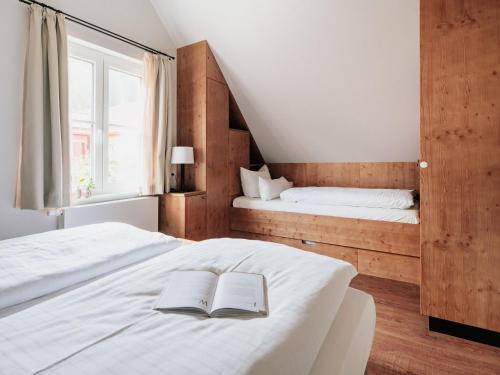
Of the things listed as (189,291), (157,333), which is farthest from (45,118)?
(157,333)

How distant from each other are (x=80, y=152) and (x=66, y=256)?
152cm

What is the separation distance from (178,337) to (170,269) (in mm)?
460

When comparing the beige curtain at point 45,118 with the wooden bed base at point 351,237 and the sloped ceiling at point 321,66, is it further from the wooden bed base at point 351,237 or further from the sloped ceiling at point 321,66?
the wooden bed base at point 351,237

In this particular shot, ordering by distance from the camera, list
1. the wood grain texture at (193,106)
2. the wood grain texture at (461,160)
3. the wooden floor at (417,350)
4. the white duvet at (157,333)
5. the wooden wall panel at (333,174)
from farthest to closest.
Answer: the wooden wall panel at (333,174) < the wood grain texture at (193,106) < the wood grain texture at (461,160) < the wooden floor at (417,350) < the white duvet at (157,333)

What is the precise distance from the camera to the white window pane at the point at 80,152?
2.52 metres

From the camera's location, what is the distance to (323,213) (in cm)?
303

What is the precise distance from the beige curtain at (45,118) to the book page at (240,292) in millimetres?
1830

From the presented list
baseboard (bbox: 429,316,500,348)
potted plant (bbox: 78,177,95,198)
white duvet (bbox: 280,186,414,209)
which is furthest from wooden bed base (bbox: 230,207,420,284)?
potted plant (bbox: 78,177,95,198)

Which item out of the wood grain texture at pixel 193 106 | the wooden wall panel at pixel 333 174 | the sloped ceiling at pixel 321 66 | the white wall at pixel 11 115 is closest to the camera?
the white wall at pixel 11 115

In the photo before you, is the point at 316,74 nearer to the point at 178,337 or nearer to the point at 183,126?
the point at 183,126

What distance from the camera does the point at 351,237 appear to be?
2846 millimetres

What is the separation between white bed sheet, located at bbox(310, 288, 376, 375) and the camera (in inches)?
33.7

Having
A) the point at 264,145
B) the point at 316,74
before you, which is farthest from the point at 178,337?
the point at 264,145

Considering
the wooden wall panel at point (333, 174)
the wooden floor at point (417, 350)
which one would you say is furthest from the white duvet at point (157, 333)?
the wooden wall panel at point (333, 174)
